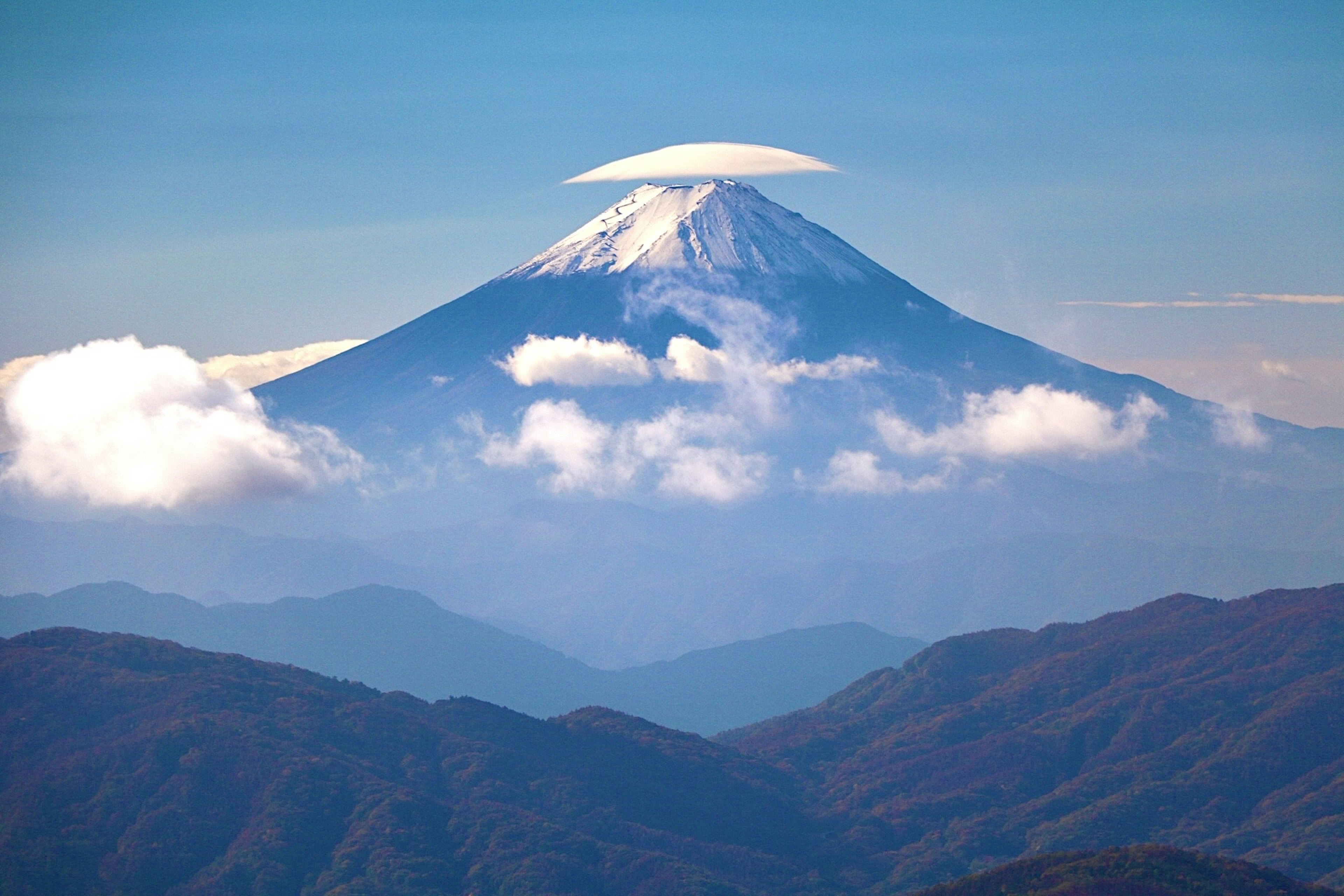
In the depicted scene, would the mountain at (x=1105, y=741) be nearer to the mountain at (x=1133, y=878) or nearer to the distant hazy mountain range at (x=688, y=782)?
the distant hazy mountain range at (x=688, y=782)

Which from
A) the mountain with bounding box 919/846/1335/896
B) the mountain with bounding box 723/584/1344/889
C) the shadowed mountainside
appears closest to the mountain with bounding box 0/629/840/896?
the shadowed mountainside

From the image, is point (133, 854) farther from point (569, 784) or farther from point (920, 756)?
point (920, 756)

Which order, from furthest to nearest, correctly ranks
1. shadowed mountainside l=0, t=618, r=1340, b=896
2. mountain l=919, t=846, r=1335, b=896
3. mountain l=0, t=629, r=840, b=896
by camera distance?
mountain l=0, t=629, r=840, b=896 < shadowed mountainside l=0, t=618, r=1340, b=896 < mountain l=919, t=846, r=1335, b=896

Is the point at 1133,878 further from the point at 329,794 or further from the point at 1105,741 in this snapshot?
the point at 1105,741

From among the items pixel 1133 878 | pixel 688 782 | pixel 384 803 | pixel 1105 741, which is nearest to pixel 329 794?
pixel 384 803

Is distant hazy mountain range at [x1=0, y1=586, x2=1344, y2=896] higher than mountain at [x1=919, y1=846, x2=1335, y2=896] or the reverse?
higher

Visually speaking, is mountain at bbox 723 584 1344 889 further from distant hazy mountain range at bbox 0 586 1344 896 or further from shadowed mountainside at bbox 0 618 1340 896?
shadowed mountainside at bbox 0 618 1340 896

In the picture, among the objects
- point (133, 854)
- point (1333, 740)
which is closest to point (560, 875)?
point (133, 854)
